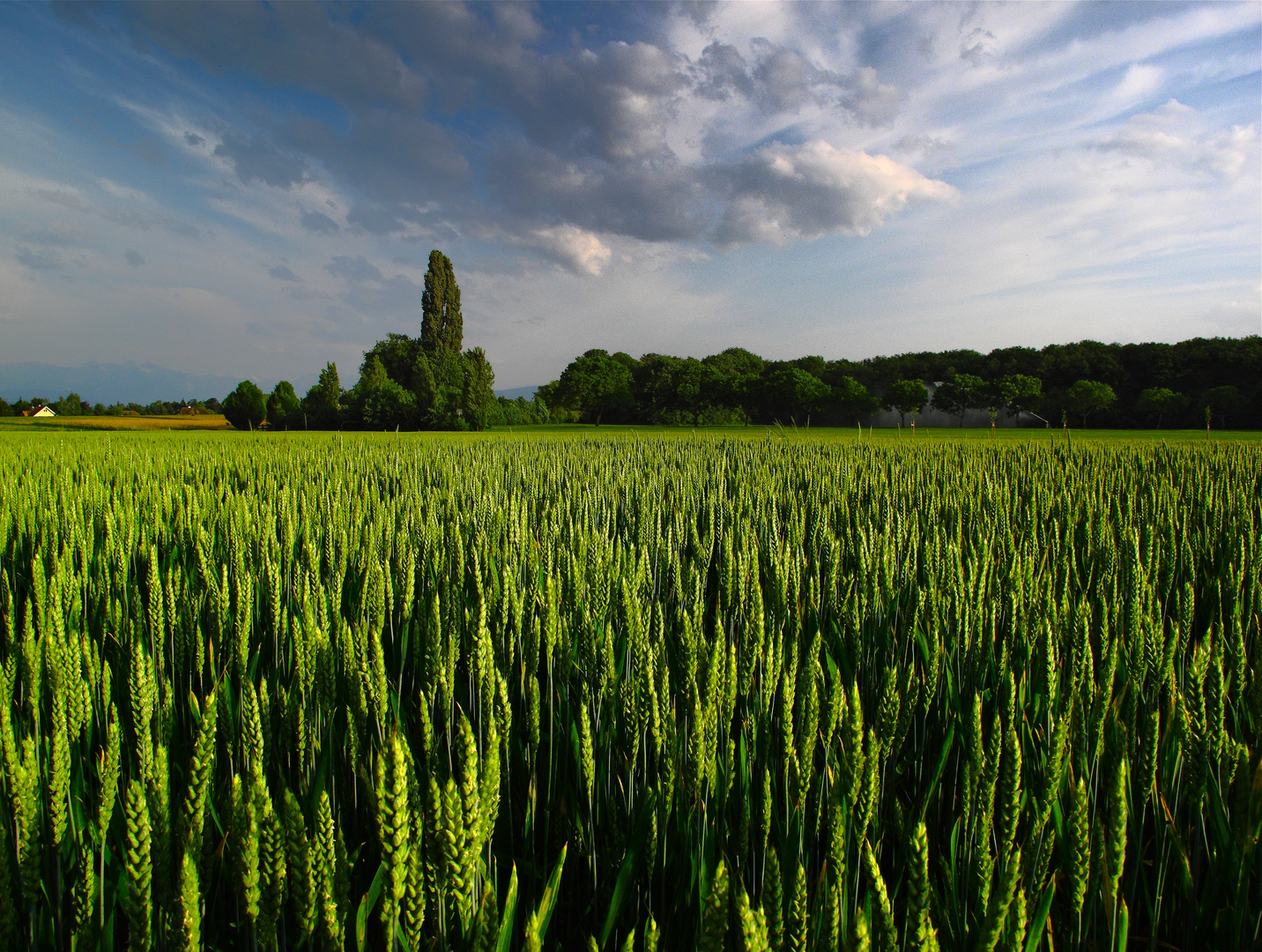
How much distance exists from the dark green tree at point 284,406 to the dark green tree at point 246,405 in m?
0.81

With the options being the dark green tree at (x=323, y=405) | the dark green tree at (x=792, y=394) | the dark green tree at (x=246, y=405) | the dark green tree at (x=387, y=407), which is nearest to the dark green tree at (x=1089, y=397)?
the dark green tree at (x=792, y=394)

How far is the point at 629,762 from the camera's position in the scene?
3.53 ft

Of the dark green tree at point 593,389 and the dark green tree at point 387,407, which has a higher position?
the dark green tree at point 593,389

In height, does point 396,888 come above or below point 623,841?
above

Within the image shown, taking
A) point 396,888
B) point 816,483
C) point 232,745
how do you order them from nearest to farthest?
point 396,888 < point 232,745 < point 816,483

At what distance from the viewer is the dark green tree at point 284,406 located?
145 ft

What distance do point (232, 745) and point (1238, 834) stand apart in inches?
67.3

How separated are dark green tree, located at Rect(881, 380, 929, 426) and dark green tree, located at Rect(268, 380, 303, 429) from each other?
172 ft

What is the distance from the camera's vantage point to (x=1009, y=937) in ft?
1.93

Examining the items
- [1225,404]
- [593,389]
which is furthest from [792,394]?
[1225,404]

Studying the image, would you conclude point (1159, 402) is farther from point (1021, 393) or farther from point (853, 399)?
point (853, 399)

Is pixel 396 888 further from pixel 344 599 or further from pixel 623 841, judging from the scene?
pixel 344 599

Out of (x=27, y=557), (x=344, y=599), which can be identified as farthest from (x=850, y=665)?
(x=27, y=557)

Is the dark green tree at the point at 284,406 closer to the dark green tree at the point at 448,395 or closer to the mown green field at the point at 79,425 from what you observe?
the mown green field at the point at 79,425
